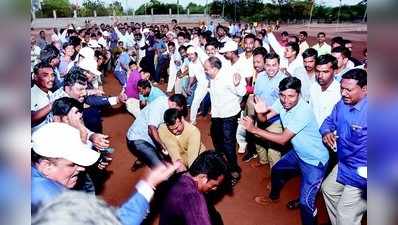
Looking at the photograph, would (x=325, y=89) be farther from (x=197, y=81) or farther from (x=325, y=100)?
(x=197, y=81)

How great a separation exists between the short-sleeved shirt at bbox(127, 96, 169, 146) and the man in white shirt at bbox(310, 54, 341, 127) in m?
1.57

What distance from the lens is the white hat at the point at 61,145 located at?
6.89 ft

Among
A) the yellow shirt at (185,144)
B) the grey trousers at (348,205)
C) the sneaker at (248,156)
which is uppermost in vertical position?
the yellow shirt at (185,144)

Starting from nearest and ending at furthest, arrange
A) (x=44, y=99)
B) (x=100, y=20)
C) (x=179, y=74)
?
1. (x=44, y=99)
2. (x=179, y=74)
3. (x=100, y=20)

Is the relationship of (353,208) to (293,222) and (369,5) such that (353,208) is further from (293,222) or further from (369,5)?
(369,5)

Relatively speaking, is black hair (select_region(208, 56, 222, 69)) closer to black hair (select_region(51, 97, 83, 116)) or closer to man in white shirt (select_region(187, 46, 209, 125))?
man in white shirt (select_region(187, 46, 209, 125))

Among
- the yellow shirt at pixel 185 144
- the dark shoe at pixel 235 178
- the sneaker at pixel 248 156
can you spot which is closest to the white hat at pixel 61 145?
the yellow shirt at pixel 185 144

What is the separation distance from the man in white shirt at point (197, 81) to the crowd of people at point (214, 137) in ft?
0.07

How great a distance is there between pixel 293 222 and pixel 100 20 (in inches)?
848

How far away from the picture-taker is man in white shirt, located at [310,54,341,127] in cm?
387

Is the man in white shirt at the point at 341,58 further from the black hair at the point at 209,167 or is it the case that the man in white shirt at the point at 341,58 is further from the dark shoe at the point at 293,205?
the black hair at the point at 209,167

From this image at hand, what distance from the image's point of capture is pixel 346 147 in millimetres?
2998

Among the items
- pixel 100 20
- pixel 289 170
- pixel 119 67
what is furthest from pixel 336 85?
pixel 100 20

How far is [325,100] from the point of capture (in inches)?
154
